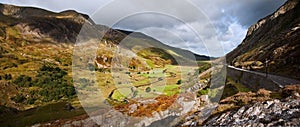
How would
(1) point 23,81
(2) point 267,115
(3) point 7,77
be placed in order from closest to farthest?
1. (2) point 267,115
2. (1) point 23,81
3. (3) point 7,77

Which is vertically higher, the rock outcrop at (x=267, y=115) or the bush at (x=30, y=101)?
the rock outcrop at (x=267, y=115)

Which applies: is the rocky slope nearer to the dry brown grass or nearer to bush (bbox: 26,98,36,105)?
the dry brown grass

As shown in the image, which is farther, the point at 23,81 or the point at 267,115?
the point at 23,81

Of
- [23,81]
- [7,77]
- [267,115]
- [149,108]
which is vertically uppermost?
[7,77]

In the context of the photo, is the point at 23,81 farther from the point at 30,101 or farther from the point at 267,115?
the point at 267,115

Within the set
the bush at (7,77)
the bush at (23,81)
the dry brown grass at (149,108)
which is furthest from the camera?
the bush at (7,77)

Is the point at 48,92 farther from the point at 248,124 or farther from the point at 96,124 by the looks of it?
the point at 248,124

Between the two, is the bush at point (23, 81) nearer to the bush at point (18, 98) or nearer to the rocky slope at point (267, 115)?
the bush at point (18, 98)

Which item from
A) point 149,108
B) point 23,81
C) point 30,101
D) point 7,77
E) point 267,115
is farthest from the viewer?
point 7,77

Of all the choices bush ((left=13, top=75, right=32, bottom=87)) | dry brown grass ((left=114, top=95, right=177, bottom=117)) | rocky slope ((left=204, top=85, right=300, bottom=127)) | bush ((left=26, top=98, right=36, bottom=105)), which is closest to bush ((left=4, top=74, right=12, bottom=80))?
bush ((left=13, top=75, right=32, bottom=87))

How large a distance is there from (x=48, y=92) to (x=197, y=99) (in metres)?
167

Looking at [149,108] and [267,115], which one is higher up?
[267,115]

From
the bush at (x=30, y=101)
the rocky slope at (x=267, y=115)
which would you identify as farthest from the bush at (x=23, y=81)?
the rocky slope at (x=267, y=115)

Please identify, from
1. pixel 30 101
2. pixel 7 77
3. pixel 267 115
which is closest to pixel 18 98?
pixel 30 101
